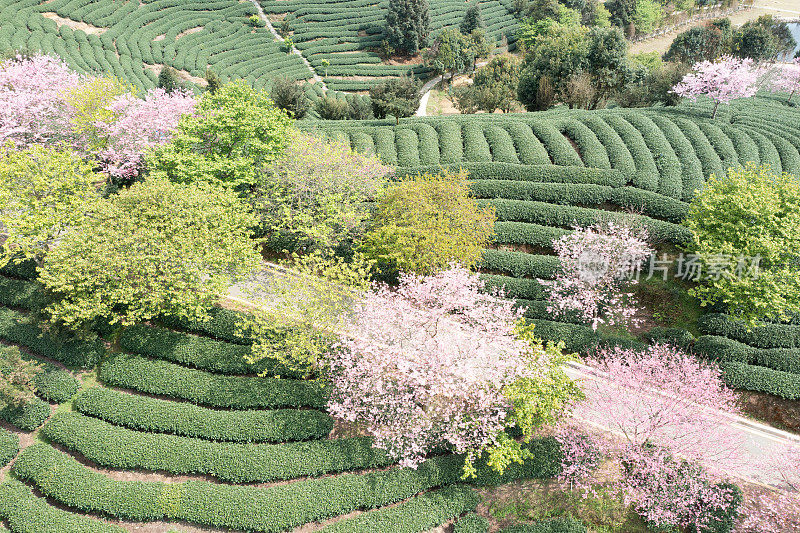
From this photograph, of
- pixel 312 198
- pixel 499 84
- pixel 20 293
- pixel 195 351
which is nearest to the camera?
pixel 195 351

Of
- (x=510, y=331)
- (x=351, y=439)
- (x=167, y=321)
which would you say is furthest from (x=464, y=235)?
(x=167, y=321)

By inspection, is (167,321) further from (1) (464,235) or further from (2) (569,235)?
(2) (569,235)

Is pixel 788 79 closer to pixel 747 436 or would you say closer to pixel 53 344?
pixel 747 436

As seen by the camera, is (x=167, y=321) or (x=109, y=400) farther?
(x=167, y=321)

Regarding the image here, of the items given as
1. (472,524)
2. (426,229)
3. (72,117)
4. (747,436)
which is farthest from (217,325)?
(747,436)

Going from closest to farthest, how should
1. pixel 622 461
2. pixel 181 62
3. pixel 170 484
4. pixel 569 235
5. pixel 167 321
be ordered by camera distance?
1. pixel 170 484
2. pixel 622 461
3. pixel 167 321
4. pixel 569 235
5. pixel 181 62

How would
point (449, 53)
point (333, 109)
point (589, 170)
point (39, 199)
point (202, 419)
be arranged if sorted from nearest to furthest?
point (202, 419) → point (39, 199) → point (589, 170) → point (333, 109) → point (449, 53)
